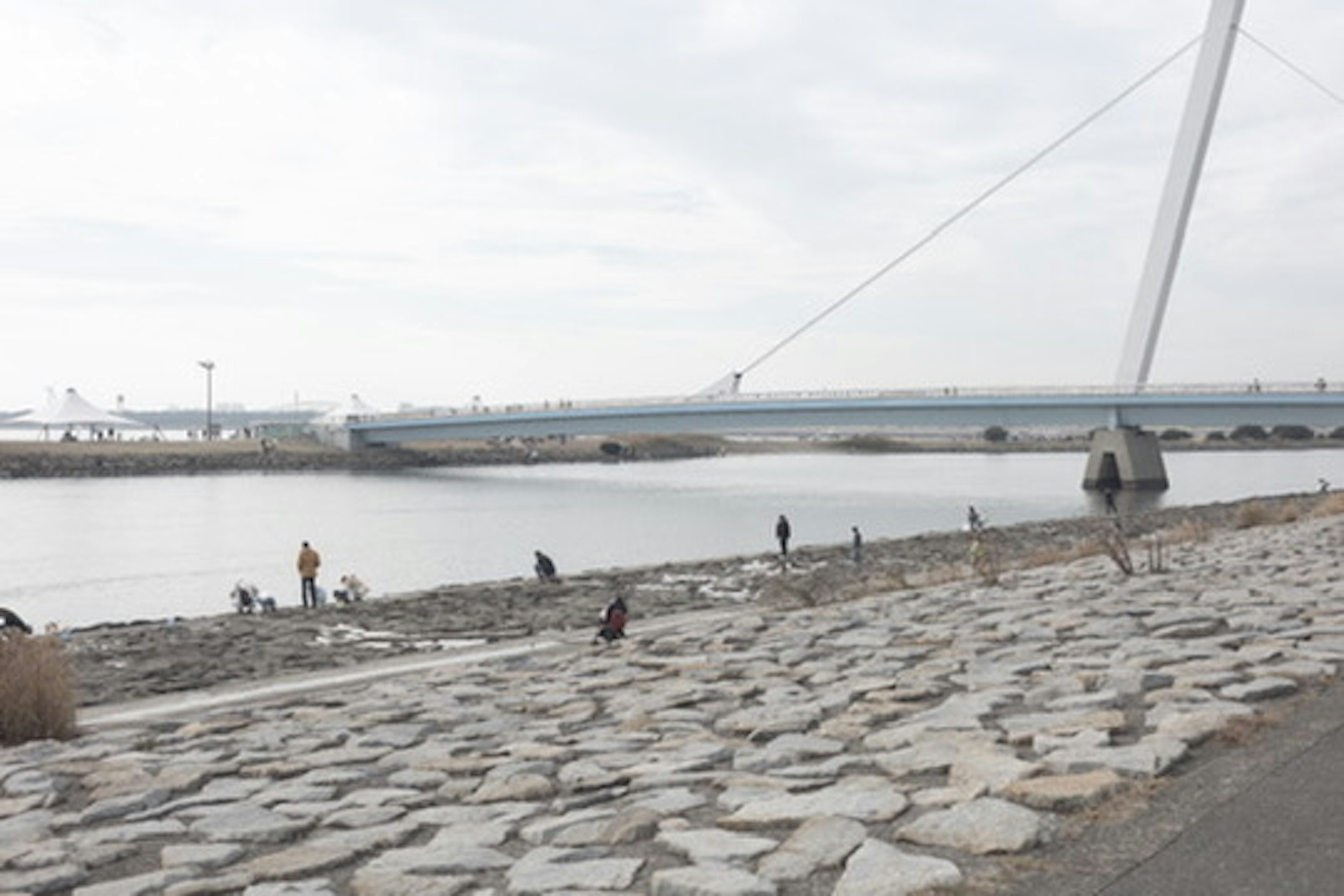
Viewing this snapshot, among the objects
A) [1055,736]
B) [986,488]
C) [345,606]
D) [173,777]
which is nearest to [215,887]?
[173,777]

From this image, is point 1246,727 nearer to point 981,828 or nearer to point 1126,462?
point 981,828

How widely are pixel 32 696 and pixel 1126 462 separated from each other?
6347 centimetres

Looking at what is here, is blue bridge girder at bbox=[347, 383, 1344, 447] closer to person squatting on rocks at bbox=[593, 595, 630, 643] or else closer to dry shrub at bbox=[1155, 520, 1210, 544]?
dry shrub at bbox=[1155, 520, 1210, 544]

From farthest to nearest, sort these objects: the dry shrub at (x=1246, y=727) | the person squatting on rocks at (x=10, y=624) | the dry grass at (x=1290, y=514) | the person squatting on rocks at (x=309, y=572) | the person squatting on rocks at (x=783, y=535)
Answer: the person squatting on rocks at (x=783, y=535) → the dry grass at (x=1290, y=514) → the person squatting on rocks at (x=309, y=572) → the person squatting on rocks at (x=10, y=624) → the dry shrub at (x=1246, y=727)

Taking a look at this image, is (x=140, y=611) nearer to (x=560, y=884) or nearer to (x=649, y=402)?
(x=560, y=884)

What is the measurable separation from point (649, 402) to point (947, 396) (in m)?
19.5

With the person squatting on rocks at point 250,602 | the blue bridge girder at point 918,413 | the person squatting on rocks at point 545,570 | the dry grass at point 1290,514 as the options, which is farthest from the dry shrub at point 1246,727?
the blue bridge girder at point 918,413

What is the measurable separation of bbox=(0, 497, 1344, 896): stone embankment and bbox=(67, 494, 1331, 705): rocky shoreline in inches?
183

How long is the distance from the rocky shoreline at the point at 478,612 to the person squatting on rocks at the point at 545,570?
0.34 metres

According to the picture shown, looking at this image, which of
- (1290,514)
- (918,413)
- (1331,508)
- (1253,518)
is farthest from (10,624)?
(918,413)

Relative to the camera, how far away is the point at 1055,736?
19.9ft

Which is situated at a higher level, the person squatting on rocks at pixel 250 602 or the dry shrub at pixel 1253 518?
the dry shrub at pixel 1253 518

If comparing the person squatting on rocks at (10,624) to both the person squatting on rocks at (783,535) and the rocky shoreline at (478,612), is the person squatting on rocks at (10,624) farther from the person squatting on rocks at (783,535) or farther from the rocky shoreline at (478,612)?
the person squatting on rocks at (783,535)

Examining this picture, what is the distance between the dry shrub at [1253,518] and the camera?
81.5 ft
